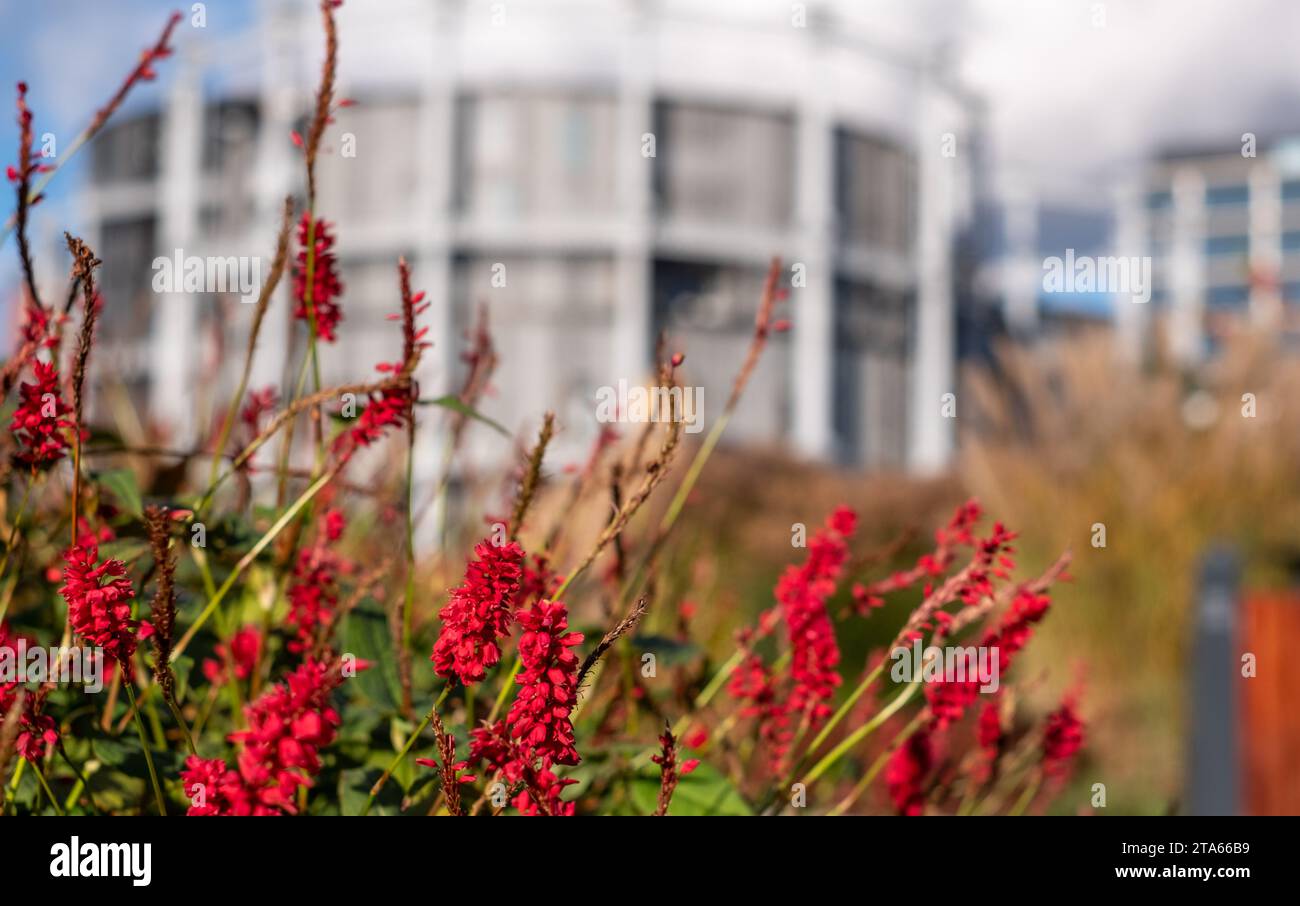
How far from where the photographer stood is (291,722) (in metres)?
0.49

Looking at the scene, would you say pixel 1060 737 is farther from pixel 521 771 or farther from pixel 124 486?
pixel 124 486

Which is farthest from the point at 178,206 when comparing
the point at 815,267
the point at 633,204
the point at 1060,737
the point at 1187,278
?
the point at 1187,278

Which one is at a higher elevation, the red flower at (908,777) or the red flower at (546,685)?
the red flower at (546,685)

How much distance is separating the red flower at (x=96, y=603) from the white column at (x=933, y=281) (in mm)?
14659

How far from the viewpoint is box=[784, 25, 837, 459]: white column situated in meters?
13.8

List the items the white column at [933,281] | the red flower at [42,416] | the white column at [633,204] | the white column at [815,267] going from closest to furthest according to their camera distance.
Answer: the red flower at [42,416] → the white column at [633,204] → the white column at [815,267] → the white column at [933,281]

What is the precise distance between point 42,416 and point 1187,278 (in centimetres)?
2179

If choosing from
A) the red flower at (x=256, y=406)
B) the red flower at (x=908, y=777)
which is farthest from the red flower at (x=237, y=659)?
the red flower at (x=908, y=777)

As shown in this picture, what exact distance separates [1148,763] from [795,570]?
13.5 ft

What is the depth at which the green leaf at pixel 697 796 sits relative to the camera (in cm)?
66

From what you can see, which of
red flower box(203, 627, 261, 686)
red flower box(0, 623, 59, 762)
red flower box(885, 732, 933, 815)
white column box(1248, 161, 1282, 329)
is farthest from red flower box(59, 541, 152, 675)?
white column box(1248, 161, 1282, 329)

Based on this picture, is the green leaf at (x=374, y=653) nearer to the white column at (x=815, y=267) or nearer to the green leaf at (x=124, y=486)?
the green leaf at (x=124, y=486)

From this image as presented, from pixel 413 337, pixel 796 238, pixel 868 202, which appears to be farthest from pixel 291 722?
pixel 868 202
